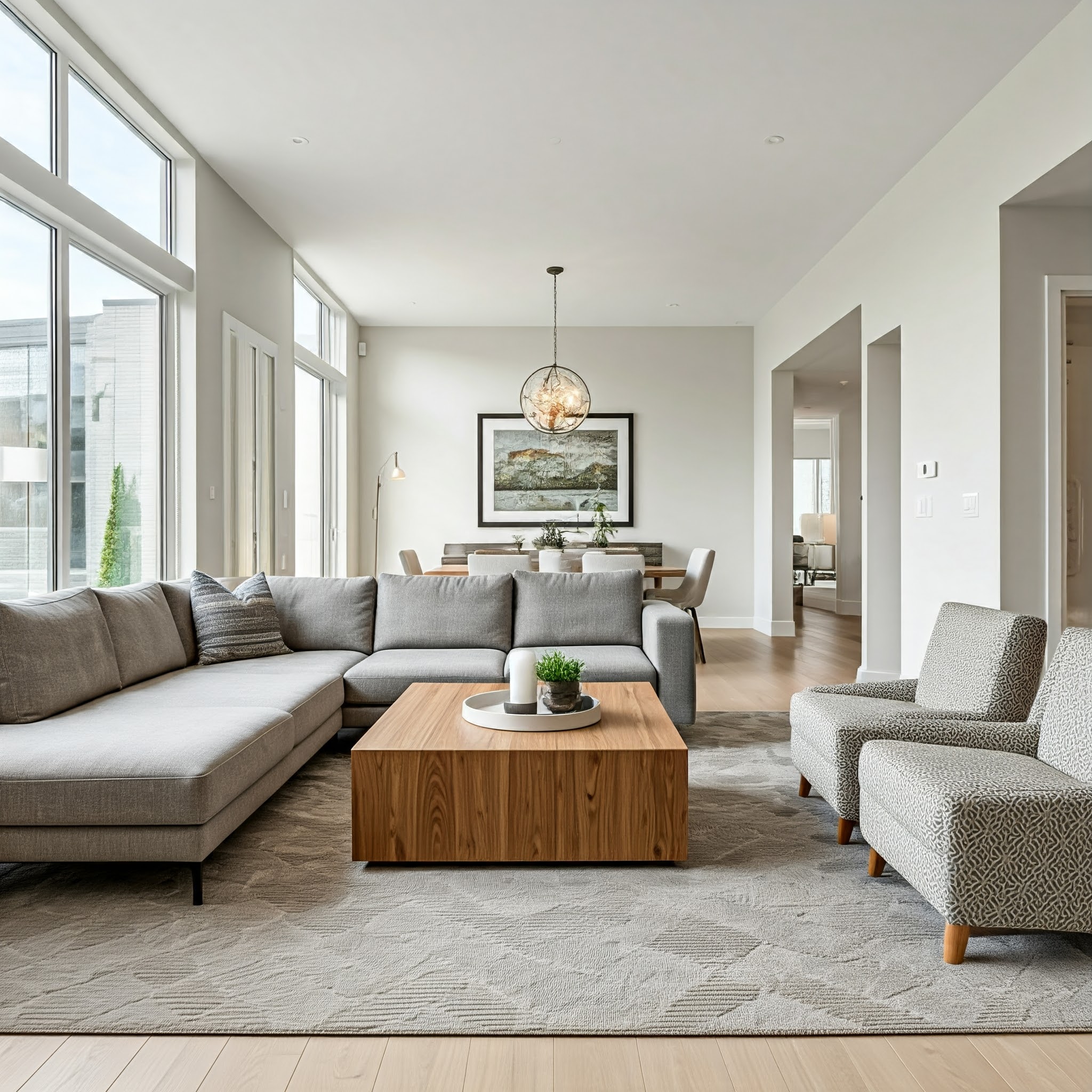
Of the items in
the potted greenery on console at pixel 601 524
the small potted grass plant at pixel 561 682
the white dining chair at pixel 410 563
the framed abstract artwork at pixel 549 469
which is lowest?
the small potted grass plant at pixel 561 682

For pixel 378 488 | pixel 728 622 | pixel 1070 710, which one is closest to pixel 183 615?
pixel 1070 710

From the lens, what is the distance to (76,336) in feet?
12.1

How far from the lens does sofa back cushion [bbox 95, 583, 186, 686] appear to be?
10.6 ft

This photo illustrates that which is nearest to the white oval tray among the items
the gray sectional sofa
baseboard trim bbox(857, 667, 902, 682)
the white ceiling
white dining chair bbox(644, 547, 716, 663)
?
the gray sectional sofa

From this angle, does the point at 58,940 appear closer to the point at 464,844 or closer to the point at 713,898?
the point at 464,844

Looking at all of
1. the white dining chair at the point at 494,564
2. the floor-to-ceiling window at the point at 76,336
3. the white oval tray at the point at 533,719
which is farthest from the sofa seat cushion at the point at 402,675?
the white dining chair at the point at 494,564

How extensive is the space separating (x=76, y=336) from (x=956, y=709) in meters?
3.71

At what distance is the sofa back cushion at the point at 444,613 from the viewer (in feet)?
14.3

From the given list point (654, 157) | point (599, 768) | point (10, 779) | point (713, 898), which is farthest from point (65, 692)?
point (654, 157)

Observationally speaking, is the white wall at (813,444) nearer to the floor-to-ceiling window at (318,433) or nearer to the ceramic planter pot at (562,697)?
the floor-to-ceiling window at (318,433)

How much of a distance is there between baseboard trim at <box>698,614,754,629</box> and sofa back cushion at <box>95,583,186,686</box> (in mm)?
6037

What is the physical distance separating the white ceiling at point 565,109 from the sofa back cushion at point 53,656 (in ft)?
7.59

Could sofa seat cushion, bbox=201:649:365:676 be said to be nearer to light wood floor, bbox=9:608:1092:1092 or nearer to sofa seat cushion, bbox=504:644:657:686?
sofa seat cushion, bbox=504:644:657:686

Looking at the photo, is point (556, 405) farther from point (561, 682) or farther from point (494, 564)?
point (561, 682)
